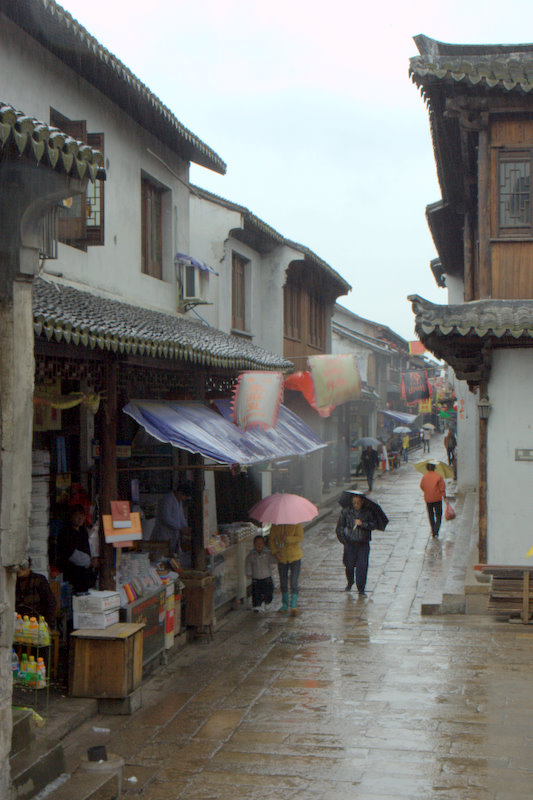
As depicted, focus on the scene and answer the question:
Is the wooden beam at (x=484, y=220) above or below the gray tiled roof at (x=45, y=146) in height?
above

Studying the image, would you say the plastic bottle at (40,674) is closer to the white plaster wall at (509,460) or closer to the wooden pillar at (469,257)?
the white plaster wall at (509,460)

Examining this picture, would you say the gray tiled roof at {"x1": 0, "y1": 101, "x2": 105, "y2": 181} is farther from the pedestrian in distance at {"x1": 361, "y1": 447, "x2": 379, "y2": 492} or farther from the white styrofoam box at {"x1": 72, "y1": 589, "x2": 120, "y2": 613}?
the pedestrian in distance at {"x1": 361, "y1": 447, "x2": 379, "y2": 492}

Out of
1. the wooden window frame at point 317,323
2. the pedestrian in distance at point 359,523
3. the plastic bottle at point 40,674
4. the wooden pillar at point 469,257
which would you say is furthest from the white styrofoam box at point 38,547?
the wooden window frame at point 317,323

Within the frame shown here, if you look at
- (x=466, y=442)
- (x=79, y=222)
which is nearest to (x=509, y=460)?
(x=79, y=222)

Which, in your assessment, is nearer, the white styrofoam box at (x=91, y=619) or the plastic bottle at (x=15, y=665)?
the plastic bottle at (x=15, y=665)

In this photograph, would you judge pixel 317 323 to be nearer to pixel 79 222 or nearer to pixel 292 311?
pixel 292 311

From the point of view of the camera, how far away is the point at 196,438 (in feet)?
37.3

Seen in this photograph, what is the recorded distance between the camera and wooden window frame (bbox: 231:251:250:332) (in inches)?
848

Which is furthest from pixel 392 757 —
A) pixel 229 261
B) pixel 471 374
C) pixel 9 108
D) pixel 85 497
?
Answer: pixel 229 261

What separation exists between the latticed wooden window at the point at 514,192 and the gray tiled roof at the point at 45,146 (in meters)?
8.84

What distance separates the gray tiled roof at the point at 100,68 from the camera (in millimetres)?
10695

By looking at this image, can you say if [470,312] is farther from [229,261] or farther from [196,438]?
[229,261]

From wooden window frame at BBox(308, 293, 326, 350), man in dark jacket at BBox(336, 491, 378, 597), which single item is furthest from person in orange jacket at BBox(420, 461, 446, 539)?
wooden window frame at BBox(308, 293, 326, 350)

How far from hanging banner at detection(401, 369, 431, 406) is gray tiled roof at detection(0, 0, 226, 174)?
29925mm
